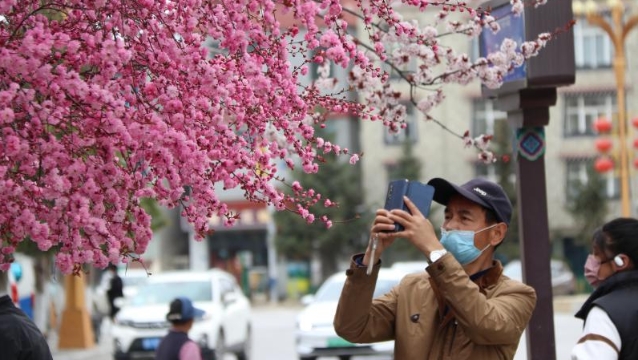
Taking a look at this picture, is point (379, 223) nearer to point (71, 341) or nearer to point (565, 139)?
point (71, 341)

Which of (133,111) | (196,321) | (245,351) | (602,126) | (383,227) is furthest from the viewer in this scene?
(602,126)

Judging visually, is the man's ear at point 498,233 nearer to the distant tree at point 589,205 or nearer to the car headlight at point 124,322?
the car headlight at point 124,322

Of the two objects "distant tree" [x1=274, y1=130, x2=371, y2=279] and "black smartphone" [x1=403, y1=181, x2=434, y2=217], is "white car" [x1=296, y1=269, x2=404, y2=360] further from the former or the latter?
"distant tree" [x1=274, y1=130, x2=371, y2=279]

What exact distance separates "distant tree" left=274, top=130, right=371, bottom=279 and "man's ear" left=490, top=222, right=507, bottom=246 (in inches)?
1721

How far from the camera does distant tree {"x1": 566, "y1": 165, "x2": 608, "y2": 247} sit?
4709 cm

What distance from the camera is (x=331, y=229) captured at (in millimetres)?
49125

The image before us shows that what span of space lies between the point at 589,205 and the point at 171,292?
29.4 metres

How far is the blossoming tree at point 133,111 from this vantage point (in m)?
4.89

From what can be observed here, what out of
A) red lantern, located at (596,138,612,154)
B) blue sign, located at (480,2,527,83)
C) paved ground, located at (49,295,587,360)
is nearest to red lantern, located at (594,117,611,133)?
red lantern, located at (596,138,612,154)

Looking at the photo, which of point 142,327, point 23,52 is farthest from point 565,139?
point 23,52

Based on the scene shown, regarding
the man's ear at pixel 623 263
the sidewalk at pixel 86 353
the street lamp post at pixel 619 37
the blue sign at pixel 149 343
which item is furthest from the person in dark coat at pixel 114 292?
the man's ear at pixel 623 263

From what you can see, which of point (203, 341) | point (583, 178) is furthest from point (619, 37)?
point (583, 178)

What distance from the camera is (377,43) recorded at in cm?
729

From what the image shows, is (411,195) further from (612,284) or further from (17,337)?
(17,337)
